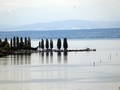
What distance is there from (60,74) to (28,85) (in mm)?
6308

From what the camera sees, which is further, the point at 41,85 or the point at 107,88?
the point at 41,85

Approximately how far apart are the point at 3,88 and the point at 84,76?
268 inches

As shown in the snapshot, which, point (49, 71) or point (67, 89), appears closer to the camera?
point (67, 89)

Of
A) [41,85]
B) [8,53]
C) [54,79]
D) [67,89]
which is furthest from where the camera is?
[8,53]

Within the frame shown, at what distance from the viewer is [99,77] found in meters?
29.9

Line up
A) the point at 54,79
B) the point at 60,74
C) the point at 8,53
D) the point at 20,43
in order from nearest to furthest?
1. the point at 54,79
2. the point at 60,74
3. the point at 8,53
4. the point at 20,43

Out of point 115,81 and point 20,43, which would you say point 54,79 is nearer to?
point 115,81

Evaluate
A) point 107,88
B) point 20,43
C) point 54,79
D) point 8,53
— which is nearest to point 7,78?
point 54,79

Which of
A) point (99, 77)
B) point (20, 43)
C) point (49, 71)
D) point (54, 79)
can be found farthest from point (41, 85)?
point (20, 43)

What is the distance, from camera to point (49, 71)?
3478cm

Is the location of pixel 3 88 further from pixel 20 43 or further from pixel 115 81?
pixel 20 43

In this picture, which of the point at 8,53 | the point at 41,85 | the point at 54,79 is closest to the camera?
the point at 41,85

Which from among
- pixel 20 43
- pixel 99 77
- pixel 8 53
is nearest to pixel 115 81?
pixel 99 77

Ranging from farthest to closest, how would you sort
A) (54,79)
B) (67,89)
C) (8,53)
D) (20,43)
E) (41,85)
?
(20,43) → (8,53) → (54,79) → (41,85) → (67,89)
